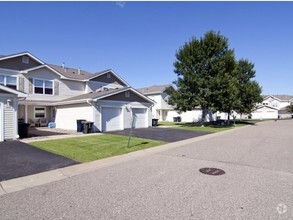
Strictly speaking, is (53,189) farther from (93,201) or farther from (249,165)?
(249,165)

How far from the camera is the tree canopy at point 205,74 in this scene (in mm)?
23781

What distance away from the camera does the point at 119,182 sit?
5.79m

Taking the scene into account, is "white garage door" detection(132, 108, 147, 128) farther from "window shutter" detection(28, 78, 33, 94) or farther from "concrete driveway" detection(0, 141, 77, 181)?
"concrete driveway" detection(0, 141, 77, 181)

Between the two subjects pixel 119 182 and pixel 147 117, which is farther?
pixel 147 117

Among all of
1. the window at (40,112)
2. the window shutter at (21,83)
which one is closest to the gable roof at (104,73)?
the window at (40,112)

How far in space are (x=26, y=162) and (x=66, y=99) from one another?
15.9 metres

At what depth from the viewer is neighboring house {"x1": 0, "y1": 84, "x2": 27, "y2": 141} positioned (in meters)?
12.4

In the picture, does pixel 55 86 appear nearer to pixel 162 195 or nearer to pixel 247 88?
pixel 162 195

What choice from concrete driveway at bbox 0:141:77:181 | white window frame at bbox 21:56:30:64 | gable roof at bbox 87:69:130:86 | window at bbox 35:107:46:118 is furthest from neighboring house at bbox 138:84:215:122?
concrete driveway at bbox 0:141:77:181

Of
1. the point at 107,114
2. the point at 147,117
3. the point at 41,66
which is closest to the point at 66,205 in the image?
the point at 107,114

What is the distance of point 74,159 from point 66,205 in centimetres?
427

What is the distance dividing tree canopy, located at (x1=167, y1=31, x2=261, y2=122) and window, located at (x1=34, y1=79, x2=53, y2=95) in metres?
13.5

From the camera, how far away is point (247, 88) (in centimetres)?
3300

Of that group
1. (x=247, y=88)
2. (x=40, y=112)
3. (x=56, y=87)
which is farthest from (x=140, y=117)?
(x=247, y=88)
